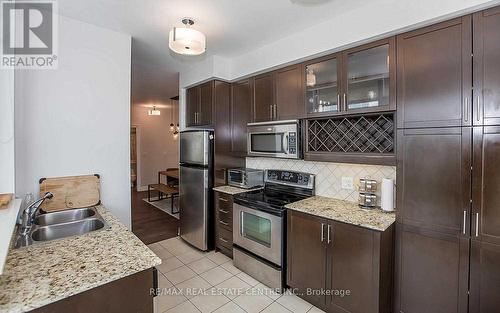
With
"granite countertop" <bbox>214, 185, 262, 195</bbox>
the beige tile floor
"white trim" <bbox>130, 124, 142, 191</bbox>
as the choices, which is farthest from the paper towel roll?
"white trim" <bbox>130, 124, 142, 191</bbox>

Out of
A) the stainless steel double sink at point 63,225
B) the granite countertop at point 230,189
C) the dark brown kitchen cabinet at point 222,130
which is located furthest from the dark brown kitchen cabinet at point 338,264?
the stainless steel double sink at point 63,225

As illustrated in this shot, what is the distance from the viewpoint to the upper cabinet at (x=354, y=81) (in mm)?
1910

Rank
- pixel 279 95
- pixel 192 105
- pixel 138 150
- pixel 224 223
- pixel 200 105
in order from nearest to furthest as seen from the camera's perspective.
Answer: pixel 279 95
pixel 224 223
pixel 200 105
pixel 192 105
pixel 138 150

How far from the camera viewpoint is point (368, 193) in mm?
2180

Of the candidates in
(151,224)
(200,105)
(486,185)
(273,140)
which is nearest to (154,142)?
(151,224)

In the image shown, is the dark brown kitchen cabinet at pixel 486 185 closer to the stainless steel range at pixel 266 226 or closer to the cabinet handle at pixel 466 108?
the cabinet handle at pixel 466 108

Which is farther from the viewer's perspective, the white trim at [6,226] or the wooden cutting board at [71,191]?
the wooden cutting board at [71,191]

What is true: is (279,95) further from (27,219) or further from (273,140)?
(27,219)

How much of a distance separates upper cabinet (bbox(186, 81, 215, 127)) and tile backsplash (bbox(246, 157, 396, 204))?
4.29 ft

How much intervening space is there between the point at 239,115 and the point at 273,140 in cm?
77

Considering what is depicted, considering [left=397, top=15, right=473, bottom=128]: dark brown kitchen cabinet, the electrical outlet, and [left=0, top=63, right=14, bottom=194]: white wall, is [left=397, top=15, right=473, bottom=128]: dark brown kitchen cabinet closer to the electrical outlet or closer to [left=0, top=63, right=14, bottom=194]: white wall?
the electrical outlet

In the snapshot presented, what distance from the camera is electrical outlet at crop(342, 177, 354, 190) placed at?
2.39m

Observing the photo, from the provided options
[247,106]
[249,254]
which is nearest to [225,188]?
[249,254]

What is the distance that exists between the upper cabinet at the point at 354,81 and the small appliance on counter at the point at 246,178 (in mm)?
1136
